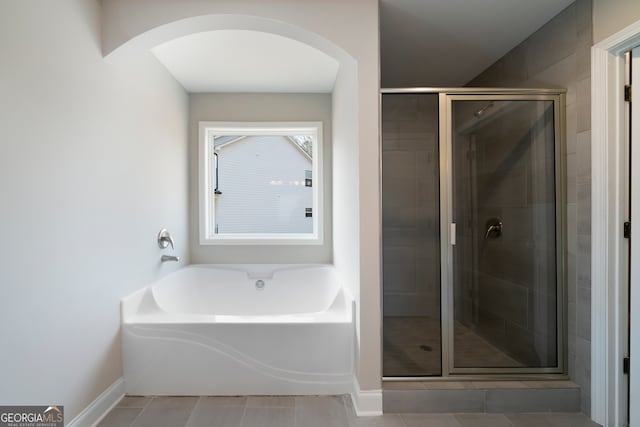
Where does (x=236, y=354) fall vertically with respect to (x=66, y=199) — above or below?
below

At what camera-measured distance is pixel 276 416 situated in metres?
1.91

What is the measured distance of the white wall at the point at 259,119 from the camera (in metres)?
3.47

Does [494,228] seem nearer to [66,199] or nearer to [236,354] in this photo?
[236,354]

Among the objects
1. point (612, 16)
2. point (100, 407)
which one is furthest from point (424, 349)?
point (612, 16)

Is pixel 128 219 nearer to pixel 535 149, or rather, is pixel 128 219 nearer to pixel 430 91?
pixel 430 91

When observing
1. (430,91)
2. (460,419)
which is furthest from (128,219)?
(460,419)

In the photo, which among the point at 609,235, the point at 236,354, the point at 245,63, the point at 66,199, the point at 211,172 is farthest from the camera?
the point at 211,172

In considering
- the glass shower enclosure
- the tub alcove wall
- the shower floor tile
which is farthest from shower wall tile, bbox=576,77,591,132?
the shower floor tile

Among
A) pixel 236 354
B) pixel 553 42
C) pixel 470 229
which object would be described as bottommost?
pixel 236 354

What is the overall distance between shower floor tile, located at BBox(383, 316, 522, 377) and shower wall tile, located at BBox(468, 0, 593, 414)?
381 millimetres

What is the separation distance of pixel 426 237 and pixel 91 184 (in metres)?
1.98

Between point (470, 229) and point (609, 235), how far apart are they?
0.69 m

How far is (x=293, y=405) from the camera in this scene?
2025 mm

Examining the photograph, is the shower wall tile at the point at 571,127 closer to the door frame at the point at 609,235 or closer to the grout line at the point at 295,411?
the door frame at the point at 609,235
